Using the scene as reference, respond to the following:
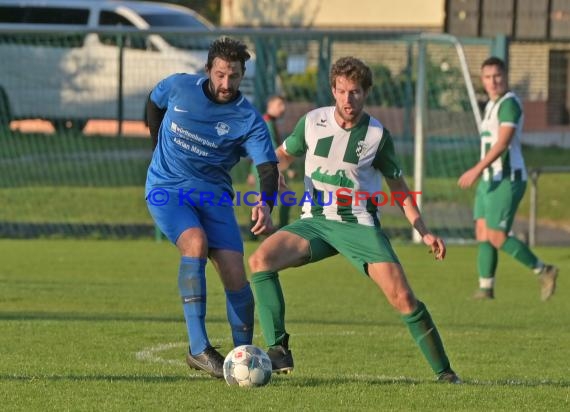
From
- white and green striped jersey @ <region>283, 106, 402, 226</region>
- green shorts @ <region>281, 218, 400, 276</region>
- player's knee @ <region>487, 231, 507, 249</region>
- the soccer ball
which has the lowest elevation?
player's knee @ <region>487, 231, 507, 249</region>

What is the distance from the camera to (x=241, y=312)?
8.33m

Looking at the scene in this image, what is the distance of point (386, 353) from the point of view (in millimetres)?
9883

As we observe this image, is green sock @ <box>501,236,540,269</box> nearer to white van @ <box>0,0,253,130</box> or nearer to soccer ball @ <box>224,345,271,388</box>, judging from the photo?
soccer ball @ <box>224,345,271,388</box>

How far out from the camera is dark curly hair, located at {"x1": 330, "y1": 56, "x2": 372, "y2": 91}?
8102 mm

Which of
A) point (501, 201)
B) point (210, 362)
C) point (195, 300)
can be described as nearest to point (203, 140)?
point (195, 300)

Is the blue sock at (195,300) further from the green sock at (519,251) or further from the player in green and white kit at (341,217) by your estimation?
the green sock at (519,251)

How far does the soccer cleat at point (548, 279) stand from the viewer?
43.7ft

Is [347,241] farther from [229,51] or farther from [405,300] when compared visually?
[229,51]

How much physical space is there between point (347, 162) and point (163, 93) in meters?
1.14

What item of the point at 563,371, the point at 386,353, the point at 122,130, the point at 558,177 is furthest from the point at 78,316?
the point at 558,177

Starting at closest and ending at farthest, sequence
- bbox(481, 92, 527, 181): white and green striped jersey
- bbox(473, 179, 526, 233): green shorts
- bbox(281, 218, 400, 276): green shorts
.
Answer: bbox(281, 218, 400, 276): green shorts → bbox(481, 92, 527, 181): white and green striped jersey → bbox(473, 179, 526, 233): green shorts

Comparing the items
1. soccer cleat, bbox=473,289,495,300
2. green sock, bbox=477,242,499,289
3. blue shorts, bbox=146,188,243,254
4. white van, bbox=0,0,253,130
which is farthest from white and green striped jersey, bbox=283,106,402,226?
white van, bbox=0,0,253,130

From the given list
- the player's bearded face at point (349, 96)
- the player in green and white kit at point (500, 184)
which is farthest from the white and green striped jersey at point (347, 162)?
the player in green and white kit at point (500, 184)

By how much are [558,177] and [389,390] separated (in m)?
18.2
